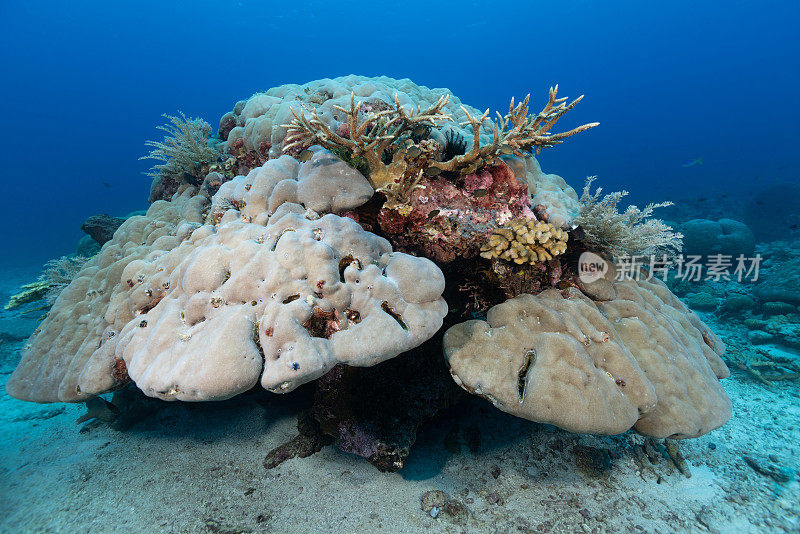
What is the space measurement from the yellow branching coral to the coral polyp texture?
16 millimetres

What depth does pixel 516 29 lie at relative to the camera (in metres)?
115

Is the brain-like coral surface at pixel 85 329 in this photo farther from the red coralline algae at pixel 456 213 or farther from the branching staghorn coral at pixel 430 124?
the red coralline algae at pixel 456 213

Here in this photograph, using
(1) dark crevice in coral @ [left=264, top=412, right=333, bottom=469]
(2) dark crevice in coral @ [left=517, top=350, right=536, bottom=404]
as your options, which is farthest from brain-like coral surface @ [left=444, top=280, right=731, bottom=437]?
(1) dark crevice in coral @ [left=264, top=412, right=333, bottom=469]

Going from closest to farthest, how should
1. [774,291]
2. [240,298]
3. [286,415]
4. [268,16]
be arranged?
1. [240,298]
2. [286,415]
3. [774,291]
4. [268,16]

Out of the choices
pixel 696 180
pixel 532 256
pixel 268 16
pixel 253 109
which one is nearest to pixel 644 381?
pixel 532 256

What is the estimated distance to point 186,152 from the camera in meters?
5.21

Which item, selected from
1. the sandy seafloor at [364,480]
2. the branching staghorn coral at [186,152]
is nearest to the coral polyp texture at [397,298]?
the sandy seafloor at [364,480]

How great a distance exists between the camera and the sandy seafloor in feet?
9.14

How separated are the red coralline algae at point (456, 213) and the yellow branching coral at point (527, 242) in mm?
163

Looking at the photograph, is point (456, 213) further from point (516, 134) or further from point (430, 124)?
point (430, 124)

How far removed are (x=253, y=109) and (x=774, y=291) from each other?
46.9 ft

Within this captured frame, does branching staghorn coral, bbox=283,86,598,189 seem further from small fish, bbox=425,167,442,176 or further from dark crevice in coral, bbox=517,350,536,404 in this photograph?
dark crevice in coral, bbox=517,350,536,404

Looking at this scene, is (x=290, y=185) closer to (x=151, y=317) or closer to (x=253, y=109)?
(x=151, y=317)

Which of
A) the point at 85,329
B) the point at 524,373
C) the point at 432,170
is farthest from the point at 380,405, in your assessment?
the point at 85,329
